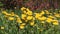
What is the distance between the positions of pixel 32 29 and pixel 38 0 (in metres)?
2.34

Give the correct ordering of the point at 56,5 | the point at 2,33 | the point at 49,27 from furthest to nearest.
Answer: the point at 56,5, the point at 49,27, the point at 2,33

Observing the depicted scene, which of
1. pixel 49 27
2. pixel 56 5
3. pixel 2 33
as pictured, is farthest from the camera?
pixel 56 5

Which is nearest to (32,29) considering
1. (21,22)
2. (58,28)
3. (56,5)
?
(21,22)

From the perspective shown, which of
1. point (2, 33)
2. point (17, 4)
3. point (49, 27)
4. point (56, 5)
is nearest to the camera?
point (2, 33)

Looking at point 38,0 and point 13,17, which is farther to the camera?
Result: point 38,0

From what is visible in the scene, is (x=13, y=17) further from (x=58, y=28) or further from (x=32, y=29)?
(x=58, y=28)

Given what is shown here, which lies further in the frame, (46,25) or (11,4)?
(11,4)

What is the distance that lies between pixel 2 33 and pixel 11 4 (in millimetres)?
2294

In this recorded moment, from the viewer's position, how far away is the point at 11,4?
22.1 ft

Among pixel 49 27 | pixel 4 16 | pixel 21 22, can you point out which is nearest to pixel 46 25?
pixel 49 27

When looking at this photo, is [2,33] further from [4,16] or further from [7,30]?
[4,16]

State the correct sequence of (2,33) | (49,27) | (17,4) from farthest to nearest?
(17,4) < (49,27) < (2,33)

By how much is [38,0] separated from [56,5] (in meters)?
0.60

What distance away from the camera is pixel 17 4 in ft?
21.9
